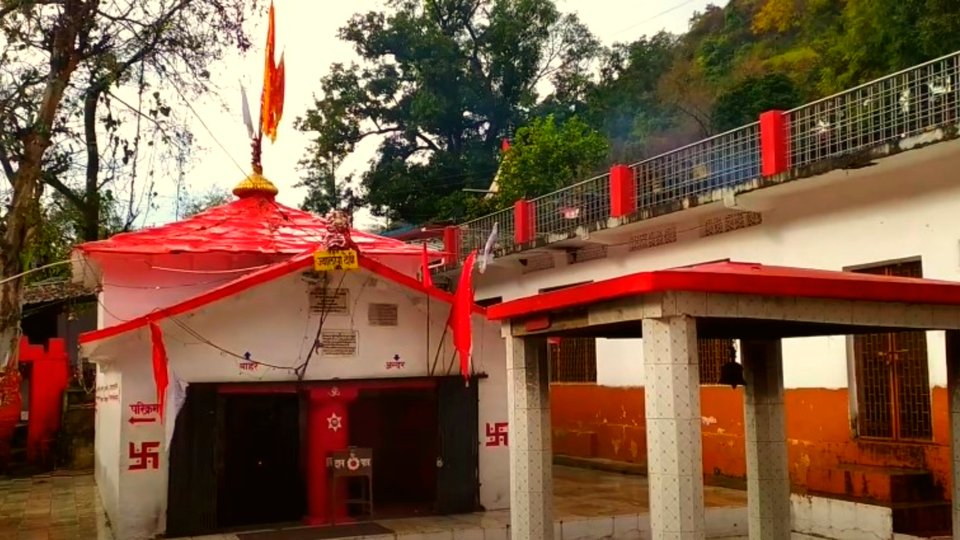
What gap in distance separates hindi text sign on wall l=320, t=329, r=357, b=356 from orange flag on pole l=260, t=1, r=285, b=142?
577cm

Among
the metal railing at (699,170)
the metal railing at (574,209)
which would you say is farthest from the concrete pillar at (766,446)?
the metal railing at (574,209)

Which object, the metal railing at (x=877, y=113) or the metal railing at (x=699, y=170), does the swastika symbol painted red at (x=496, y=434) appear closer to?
the metal railing at (x=699, y=170)

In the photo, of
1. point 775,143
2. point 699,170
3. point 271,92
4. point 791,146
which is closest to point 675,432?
point 775,143

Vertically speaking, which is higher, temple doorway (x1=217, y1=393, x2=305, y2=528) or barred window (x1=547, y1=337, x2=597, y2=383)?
barred window (x1=547, y1=337, x2=597, y2=383)

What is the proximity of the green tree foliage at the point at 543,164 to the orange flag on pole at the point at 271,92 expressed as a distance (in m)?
9.89

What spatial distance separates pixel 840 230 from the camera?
13367 millimetres

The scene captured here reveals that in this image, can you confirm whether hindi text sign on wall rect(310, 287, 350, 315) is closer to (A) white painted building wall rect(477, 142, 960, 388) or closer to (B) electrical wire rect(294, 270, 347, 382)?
(B) electrical wire rect(294, 270, 347, 382)

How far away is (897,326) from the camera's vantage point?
730 cm

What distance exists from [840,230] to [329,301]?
7352 millimetres

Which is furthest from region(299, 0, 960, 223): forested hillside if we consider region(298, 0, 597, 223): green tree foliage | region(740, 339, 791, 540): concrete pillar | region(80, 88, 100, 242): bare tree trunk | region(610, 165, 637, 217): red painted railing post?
region(740, 339, 791, 540): concrete pillar

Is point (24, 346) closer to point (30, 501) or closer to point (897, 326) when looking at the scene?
point (30, 501)

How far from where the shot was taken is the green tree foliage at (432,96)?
3797cm

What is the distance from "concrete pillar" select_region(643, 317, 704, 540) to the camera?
6473 millimetres

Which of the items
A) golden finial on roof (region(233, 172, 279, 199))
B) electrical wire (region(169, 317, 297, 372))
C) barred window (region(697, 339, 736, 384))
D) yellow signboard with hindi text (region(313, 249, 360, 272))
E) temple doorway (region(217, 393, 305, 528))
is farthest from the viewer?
golden finial on roof (region(233, 172, 279, 199))
